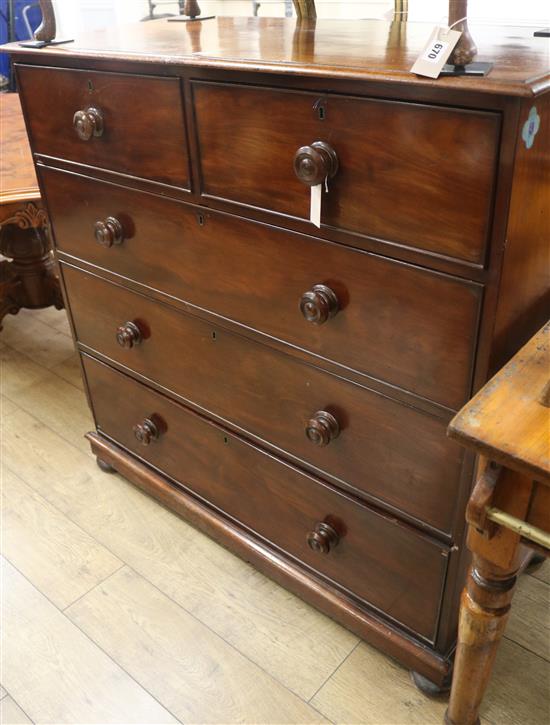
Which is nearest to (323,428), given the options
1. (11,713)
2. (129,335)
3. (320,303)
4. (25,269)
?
(320,303)

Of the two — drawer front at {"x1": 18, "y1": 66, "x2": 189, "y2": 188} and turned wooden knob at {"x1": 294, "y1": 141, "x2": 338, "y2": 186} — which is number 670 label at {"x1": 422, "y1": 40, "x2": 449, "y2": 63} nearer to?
turned wooden knob at {"x1": 294, "y1": 141, "x2": 338, "y2": 186}

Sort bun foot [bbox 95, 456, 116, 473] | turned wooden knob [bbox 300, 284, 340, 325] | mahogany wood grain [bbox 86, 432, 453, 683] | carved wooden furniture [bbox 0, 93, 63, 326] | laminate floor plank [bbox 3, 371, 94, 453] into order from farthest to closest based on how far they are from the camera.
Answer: carved wooden furniture [bbox 0, 93, 63, 326] < laminate floor plank [bbox 3, 371, 94, 453] < bun foot [bbox 95, 456, 116, 473] < mahogany wood grain [bbox 86, 432, 453, 683] < turned wooden knob [bbox 300, 284, 340, 325]

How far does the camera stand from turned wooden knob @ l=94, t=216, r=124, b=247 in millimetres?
1282

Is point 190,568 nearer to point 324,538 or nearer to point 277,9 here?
point 324,538

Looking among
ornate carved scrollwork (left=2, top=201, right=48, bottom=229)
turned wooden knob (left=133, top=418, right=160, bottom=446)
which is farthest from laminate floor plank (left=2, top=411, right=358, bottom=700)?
ornate carved scrollwork (left=2, top=201, right=48, bottom=229)

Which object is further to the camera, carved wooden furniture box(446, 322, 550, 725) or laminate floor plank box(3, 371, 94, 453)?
laminate floor plank box(3, 371, 94, 453)

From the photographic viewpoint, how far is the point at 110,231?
4.22 feet

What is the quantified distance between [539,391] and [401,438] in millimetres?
272

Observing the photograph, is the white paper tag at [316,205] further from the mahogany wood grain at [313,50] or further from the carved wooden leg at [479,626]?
the carved wooden leg at [479,626]

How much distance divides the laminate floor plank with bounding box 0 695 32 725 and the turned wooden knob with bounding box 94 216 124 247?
88cm

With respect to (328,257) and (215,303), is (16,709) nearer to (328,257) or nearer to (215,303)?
(215,303)

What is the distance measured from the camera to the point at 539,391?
2.58 feet

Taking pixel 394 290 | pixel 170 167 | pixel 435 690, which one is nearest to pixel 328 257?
pixel 394 290

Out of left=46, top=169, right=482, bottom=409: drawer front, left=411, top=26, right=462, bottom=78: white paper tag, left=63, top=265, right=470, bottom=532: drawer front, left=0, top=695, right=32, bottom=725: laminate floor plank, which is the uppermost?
left=411, top=26, right=462, bottom=78: white paper tag
